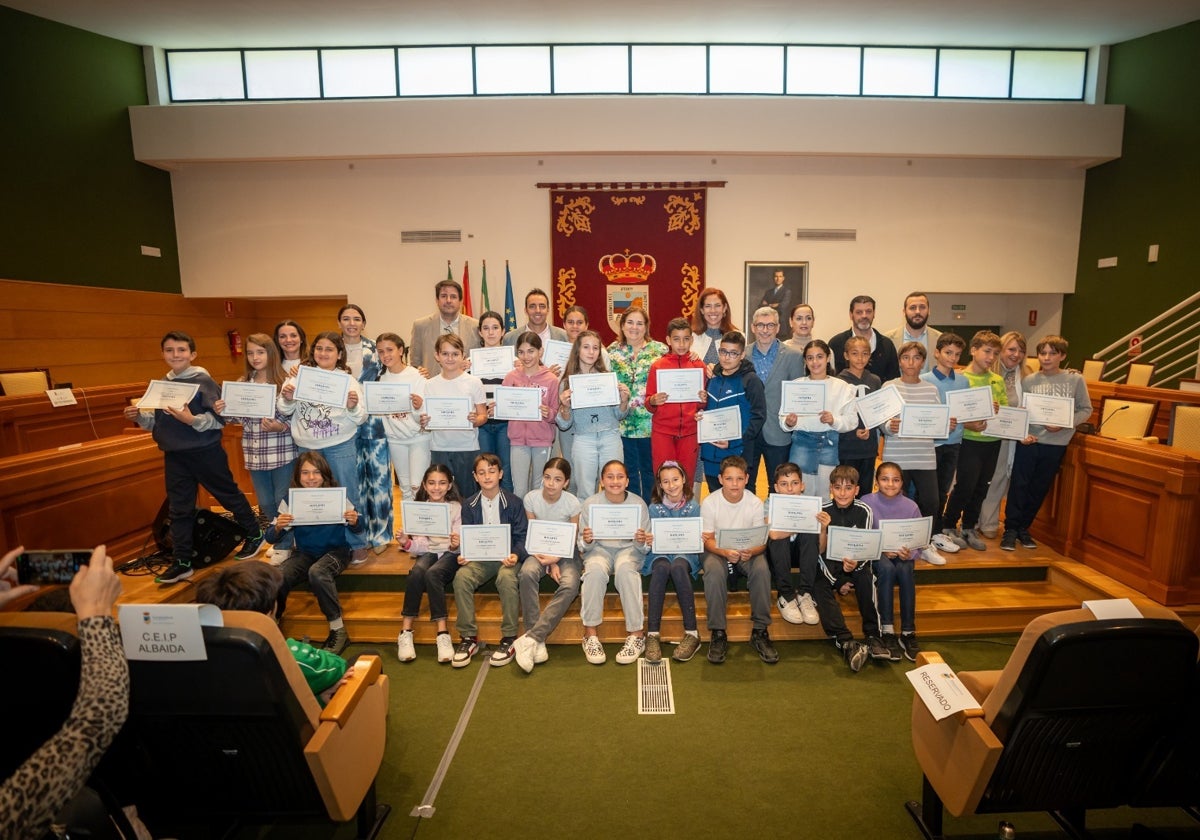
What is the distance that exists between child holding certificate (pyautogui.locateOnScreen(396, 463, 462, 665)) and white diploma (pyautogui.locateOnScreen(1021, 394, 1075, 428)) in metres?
4.18

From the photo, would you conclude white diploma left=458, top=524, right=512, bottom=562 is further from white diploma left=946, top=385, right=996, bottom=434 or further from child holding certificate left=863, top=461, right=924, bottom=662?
white diploma left=946, top=385, right=996, bottom=434

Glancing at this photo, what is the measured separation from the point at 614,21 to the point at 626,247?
9.29 feet

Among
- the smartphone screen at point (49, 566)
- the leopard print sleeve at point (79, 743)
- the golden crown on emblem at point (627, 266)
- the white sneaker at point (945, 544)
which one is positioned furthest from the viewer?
the golden crown on emblem at point (627, 266)

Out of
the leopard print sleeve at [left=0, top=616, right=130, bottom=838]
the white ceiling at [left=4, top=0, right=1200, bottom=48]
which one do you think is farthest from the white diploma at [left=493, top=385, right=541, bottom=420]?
the white ceiling at [left=4, top=0, right=1200, bottom=48]

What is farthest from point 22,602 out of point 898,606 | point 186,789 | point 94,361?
point 94,361

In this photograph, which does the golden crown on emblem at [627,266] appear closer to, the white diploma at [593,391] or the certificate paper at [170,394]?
the white diploma at [593,391]

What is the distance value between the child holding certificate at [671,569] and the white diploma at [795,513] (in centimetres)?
51

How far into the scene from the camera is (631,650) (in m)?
3.75

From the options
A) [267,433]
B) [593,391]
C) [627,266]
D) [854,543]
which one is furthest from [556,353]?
[627,266]

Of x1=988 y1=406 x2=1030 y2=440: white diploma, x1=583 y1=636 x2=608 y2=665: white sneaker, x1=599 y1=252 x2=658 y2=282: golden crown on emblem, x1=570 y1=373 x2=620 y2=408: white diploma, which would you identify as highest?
x1=599 y1=252 x2=658 y2=282: golden crown on emblem

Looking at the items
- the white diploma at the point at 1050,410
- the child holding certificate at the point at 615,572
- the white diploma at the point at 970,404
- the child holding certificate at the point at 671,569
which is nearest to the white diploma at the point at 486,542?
the child holding certificate at the point at 615,572

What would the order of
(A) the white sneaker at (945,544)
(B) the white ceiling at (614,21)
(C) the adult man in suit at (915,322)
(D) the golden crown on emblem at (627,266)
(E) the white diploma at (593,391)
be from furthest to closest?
(D) the golden crown on emblem at (627,266), (B) the white ceiling at (614,21), (C) the adult man in suit at (915,322), (A) the white sneaker at (945,544), (E) the white diploma at (593,391)

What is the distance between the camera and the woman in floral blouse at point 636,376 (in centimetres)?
441

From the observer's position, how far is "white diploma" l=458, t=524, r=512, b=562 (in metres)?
3.79
